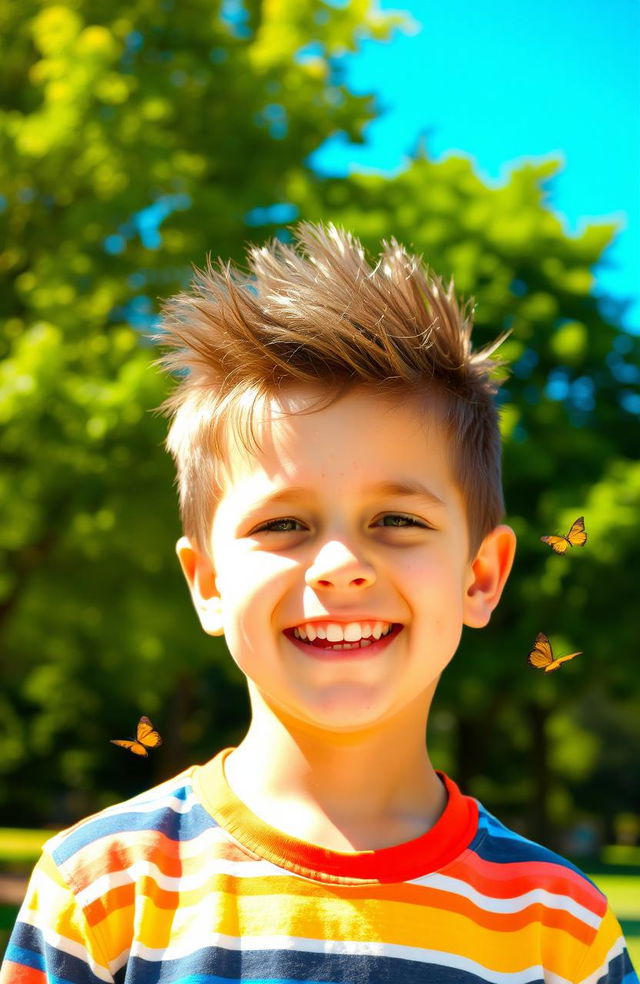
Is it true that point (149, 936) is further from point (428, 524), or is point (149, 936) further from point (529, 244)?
point (529, 244)

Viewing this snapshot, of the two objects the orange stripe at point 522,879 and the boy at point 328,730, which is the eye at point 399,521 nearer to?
the boy at point 328,730

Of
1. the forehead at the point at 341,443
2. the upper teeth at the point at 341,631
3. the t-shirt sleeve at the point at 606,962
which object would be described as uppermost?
the forehead at the point at 341,443

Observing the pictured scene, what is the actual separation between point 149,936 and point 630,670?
53.3 feet

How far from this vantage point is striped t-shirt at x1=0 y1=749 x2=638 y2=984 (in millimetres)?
1787

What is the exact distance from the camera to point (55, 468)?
10.7 m

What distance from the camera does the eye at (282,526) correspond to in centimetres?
198

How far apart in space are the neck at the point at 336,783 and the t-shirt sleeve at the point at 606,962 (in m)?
0.34

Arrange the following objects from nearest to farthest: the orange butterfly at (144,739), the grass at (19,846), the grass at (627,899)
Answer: the orange butterfly at (144,739) → the grass at (627,899) → the grass at (19,846)

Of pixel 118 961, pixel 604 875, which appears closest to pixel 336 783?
pixel 118 961

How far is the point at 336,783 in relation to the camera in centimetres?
198

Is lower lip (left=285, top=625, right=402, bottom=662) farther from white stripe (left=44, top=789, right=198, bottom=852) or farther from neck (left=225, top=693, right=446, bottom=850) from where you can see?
white stripe (left=44, top=789, right=198, bottom=852)

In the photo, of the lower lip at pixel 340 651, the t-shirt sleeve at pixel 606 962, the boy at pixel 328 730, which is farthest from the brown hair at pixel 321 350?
the t-shirt sleeve at pixel 606 962


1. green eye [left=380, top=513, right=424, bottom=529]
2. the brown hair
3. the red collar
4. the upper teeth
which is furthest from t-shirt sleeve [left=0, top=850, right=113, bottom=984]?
green eye [left=380, top=513, right=424, bottom=529]

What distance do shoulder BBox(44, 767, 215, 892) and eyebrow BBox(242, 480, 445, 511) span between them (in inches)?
22.0
